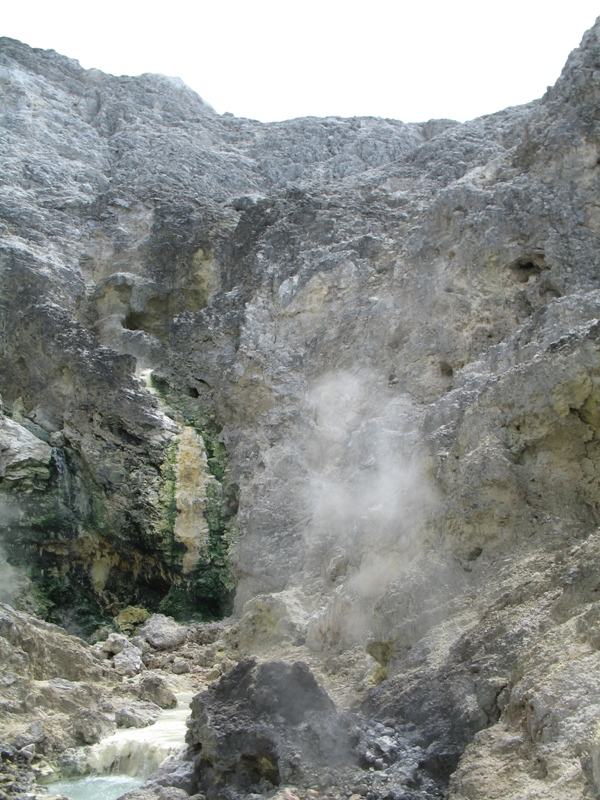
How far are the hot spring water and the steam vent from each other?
58 millimetres

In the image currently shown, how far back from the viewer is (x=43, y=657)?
477 inches

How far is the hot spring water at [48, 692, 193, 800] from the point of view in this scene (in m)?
9.62

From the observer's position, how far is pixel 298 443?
1714cm

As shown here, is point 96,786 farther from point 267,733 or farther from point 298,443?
point 298,443

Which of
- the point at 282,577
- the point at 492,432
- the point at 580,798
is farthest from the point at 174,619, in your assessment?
the point at 580,798

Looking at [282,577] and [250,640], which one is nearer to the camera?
[250,640]

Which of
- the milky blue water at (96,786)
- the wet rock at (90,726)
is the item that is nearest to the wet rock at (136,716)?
the wet rock at (90,726)

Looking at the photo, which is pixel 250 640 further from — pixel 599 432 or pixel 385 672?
pixel 599 432

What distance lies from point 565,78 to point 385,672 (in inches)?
501

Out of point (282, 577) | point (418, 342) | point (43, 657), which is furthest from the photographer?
point (418, 342)

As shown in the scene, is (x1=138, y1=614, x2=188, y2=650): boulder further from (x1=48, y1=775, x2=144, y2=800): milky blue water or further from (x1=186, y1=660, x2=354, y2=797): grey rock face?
(x1=186, y1=660, x2=354, y2=797): grey rock face

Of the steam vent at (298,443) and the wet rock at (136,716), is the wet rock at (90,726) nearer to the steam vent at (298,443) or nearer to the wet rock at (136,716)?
the steam vent at (298,443)

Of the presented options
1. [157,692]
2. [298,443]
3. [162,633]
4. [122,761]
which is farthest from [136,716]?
[298,443]

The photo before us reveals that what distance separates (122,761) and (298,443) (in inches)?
305
